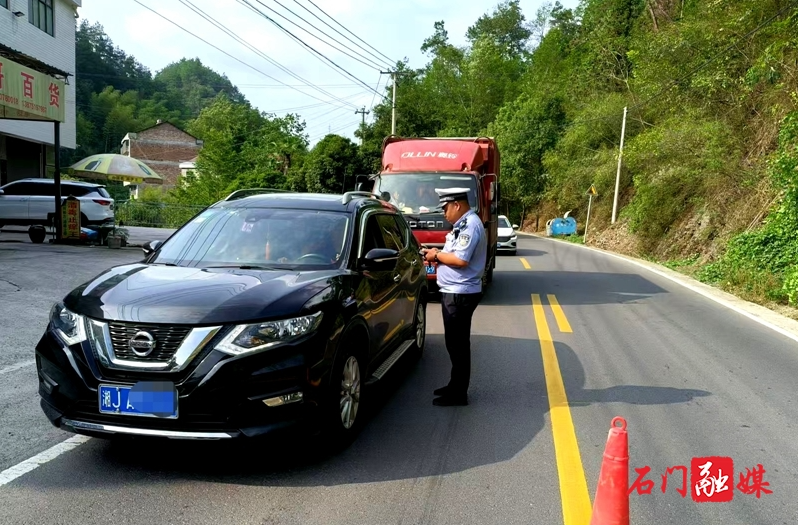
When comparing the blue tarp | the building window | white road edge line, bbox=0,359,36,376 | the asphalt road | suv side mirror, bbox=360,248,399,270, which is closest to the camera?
the asphalt road

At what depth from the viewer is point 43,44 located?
78.8ft

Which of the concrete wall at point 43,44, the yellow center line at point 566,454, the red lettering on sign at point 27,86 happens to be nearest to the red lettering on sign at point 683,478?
the yellow center line at point 566,454

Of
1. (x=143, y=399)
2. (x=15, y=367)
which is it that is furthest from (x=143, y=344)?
(x=15, y=367)

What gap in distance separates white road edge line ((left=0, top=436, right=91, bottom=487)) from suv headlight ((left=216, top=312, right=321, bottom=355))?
4.70 ft

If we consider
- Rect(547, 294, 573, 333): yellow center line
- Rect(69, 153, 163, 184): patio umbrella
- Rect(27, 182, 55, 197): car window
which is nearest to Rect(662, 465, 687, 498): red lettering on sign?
Rect(547, 294, 573, 333): yellow center line

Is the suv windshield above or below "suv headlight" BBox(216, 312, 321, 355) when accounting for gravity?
above

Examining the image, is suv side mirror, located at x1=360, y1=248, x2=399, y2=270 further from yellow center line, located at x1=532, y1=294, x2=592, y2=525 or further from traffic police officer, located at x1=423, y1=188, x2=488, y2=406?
yellow center line, located at x1=532, y1=294, x2=592, y2=525

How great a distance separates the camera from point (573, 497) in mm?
3668

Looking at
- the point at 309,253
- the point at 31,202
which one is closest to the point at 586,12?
the point at 31,202

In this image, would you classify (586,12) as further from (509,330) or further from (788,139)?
(509,330)

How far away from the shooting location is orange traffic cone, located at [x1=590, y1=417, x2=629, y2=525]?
2.97 meters

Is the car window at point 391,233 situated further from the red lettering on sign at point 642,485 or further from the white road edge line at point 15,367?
the white road edge line at point 15,367

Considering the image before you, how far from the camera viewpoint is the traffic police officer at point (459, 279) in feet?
17.1

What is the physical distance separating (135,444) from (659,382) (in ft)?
15.3
